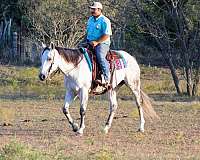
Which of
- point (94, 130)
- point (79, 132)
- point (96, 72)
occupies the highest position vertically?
point (96, 72)

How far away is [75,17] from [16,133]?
1486 centimetres

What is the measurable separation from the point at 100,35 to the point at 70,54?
74 centimetres

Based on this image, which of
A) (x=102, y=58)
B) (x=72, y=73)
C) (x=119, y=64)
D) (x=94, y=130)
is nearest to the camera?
(x=72, y=73)

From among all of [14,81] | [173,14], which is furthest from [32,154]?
[14,81]

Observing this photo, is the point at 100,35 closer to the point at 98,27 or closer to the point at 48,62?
the point at 98,27

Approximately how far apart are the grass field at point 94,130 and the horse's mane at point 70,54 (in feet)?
4.50

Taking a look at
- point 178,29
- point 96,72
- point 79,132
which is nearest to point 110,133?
point 79,132

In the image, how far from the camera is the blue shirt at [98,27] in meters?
Result: 12.6

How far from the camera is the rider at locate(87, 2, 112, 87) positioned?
41.3ft

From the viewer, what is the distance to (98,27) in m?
12.7

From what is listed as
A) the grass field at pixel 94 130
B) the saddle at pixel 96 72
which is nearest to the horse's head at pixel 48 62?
the saddle at pixel 96 72

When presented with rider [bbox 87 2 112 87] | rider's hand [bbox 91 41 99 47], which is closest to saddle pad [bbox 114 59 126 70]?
rider [bbox 87 2 112 87]

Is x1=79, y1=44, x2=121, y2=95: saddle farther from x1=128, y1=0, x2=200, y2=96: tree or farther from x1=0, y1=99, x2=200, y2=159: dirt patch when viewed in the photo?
x1=128, y1=0, x2=200, y2=96: tree

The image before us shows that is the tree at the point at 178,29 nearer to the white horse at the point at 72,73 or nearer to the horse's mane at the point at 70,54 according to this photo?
the white horse at the point at 72,73
